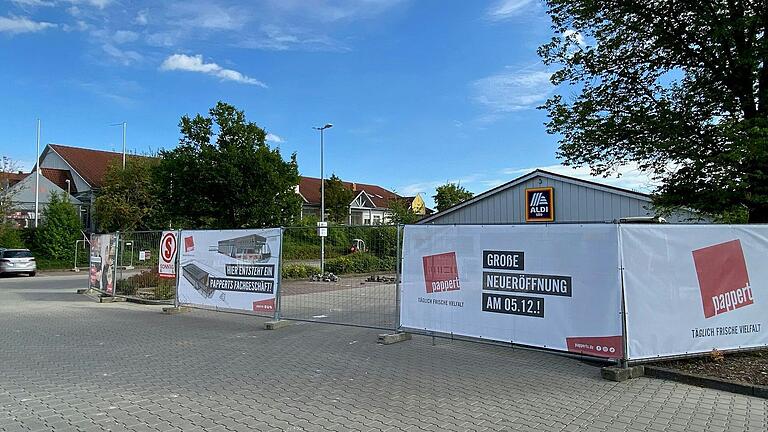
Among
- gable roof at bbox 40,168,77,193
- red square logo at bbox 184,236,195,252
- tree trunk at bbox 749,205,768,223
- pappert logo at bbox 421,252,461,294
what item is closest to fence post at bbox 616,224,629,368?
pappert logo at bbox 421,252,461,294

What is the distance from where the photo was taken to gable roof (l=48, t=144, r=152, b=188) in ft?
162

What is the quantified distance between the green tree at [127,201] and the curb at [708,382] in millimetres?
37109

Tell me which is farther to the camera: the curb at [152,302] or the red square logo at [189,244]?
the curb at [152,302]

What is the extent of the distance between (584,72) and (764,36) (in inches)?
102

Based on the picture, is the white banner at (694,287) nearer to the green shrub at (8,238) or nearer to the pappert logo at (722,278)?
the pappert logo at (722,278)

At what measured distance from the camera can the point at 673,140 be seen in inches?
328

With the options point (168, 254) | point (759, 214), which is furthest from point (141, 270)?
point (759, 214)

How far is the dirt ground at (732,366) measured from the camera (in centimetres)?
633

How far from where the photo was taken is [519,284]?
24.7 ft

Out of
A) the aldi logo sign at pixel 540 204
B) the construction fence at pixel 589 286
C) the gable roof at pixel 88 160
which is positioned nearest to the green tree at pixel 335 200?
the gable roof at pixel 88 160

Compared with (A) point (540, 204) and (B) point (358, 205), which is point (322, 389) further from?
(B) point (358, 205)

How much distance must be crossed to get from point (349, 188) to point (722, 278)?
63.0m

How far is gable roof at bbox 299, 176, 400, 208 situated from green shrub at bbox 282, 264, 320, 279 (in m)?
40.6

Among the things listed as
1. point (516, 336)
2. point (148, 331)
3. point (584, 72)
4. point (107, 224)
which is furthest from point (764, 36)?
point (107, 224)
